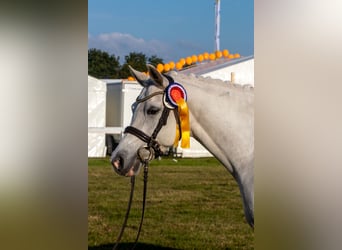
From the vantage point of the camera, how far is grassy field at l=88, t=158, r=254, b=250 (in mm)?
4480

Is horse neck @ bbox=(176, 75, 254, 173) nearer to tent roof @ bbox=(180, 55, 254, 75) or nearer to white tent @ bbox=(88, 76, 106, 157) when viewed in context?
tent roof @ bbox=(180, 55, 254, 75)

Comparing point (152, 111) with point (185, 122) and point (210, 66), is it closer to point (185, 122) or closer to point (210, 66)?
point (185, 122)

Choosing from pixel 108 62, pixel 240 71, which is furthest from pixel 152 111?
pixel 108 62

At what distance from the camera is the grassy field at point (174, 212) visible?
4.48 metres

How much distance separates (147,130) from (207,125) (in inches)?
10.8

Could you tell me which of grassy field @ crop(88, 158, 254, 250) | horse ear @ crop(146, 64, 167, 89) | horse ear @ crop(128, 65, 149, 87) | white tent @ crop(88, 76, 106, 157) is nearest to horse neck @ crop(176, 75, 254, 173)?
horse ear @ crop(146, 64, 167, 89)

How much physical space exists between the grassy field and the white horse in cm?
200
